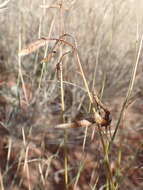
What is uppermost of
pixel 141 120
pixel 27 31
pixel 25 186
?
pixel 27 31

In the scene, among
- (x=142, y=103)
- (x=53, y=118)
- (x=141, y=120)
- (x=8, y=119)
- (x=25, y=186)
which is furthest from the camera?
(x=142, y=103)

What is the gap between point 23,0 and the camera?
7.34 feet

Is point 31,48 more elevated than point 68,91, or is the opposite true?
point 31,48

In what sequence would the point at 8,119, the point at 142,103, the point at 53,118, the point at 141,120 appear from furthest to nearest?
1. the point at 142,103
2. the point at 141,120
3. the point at 53,118
4. the point at 8,119

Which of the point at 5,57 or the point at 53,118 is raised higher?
the point at 5,57

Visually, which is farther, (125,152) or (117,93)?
(117,93)

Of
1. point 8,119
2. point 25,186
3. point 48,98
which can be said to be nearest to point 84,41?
point 48,98

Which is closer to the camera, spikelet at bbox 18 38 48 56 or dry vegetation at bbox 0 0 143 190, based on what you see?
spikelet at bbox 18 38 48 56

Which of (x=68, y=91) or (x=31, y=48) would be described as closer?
(x=31, y=48)

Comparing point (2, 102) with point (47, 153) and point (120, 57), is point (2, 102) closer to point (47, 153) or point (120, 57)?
point (47, 153)

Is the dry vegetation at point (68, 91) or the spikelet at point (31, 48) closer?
the spikelet at point (31, 48)

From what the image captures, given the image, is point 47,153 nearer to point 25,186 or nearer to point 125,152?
point 25,186

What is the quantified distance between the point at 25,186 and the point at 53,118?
1.50 feet

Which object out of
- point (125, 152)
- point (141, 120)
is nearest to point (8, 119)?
point (125, 152)
